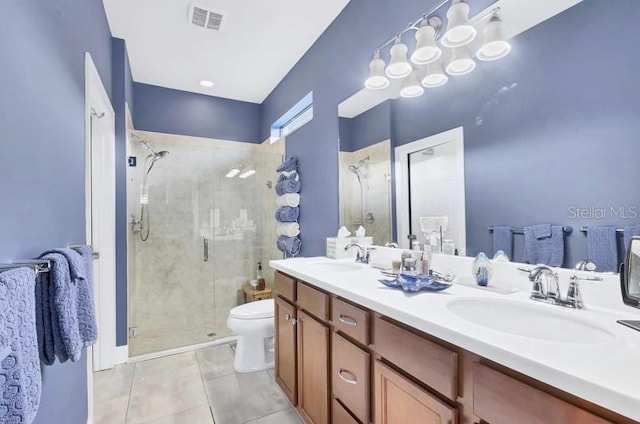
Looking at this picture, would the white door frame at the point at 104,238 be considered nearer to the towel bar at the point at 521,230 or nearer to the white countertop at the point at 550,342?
the white countertop at the point at 550,342

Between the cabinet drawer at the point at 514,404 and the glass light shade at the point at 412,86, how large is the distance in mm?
1445

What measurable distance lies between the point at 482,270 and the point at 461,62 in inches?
38.0

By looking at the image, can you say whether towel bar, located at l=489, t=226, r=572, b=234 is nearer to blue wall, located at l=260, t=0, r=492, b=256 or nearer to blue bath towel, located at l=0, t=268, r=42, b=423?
blue wall, located at l=260, t=0, r=492, b=256

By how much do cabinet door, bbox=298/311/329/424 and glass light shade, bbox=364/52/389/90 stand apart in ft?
4.60

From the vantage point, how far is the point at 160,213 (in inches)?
130

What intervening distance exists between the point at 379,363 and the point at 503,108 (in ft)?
3.83

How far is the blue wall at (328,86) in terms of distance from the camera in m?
1.93

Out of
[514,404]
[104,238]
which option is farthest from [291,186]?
[514,404]

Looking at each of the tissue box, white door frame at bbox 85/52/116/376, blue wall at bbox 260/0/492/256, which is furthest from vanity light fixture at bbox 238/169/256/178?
the tissue box

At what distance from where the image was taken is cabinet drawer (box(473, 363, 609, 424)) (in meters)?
0.59

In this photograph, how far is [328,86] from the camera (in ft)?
8.02

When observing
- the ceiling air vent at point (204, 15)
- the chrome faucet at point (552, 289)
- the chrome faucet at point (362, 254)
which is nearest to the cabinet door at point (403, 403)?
the chrome faucet at point (552, 289)

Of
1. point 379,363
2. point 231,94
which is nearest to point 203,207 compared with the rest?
point 231,94

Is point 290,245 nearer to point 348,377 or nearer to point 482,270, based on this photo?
point 348,377
